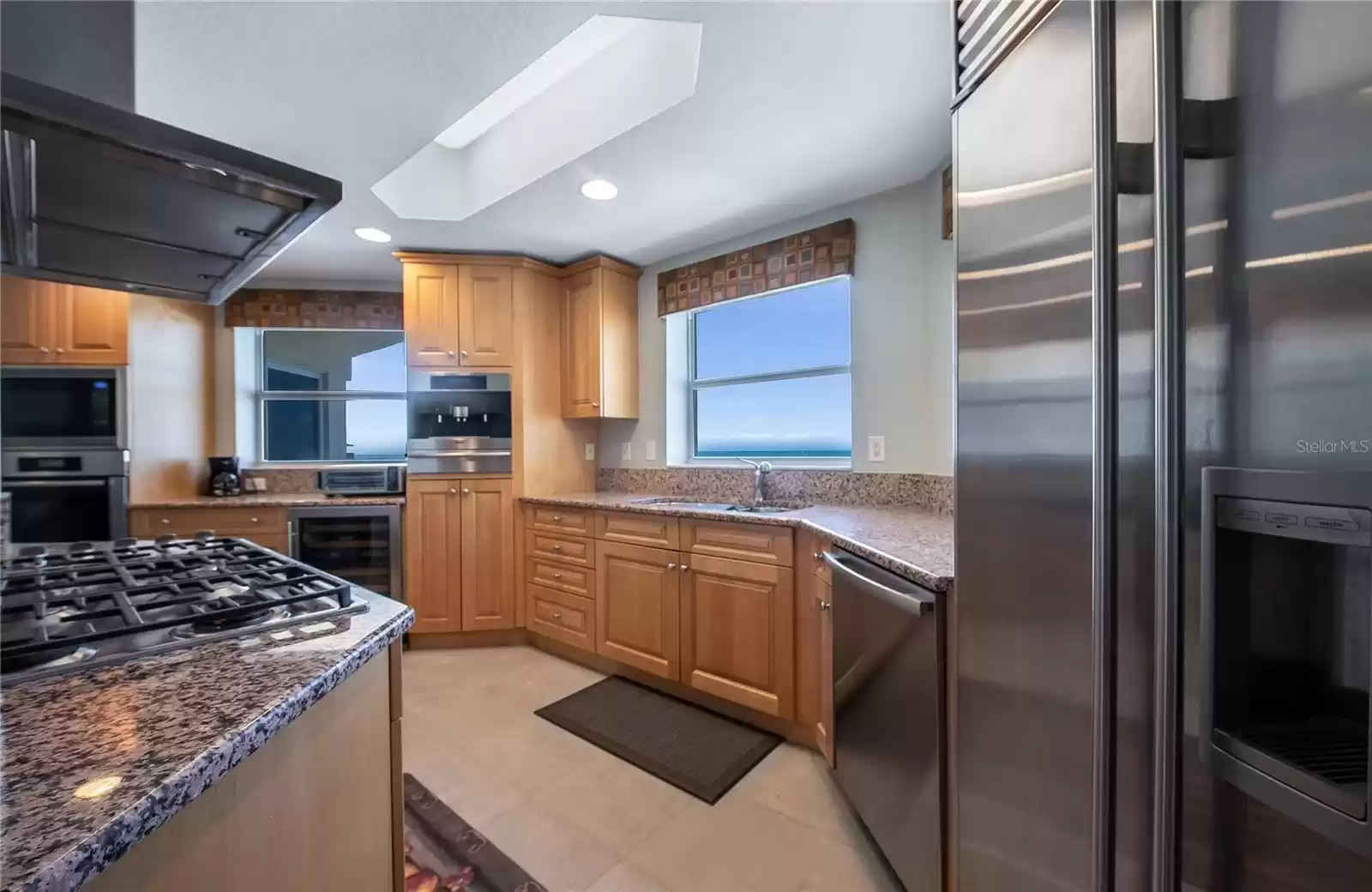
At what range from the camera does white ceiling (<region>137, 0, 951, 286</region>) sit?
1387 millimetres

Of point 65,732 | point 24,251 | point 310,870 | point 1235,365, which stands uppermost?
point 24,251

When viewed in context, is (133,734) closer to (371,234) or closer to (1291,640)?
(1291,640)

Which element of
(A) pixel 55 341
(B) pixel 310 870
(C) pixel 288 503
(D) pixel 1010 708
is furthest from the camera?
(C) pixel 288 503

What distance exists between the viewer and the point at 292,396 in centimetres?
376

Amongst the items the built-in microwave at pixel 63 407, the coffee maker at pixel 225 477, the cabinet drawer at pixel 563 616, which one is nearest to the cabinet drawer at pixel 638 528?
the cabinet drawer at pixel 563 616

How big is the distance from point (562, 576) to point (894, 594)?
6.80 ft

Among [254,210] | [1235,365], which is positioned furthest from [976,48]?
[254,210]

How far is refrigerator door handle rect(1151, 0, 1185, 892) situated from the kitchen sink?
69.7 inches

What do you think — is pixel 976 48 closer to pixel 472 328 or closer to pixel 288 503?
pixel 472 328

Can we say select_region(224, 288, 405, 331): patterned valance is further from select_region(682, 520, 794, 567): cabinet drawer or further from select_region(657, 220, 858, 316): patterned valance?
select_region(682, 520, 794, 567): cabinet drawer

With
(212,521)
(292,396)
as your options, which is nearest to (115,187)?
(212,521)

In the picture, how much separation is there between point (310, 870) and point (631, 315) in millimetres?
3031

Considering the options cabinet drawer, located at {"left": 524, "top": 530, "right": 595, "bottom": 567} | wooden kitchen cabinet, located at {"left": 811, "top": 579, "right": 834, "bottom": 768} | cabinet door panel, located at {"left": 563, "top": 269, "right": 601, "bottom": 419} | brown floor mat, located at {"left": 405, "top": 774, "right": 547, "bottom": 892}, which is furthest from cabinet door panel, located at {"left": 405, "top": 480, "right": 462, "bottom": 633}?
wooden kitchen cabinet, located at {"left": 811, "top": 579, "right": 834, "bottom": 768}

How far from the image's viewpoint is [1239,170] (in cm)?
54
